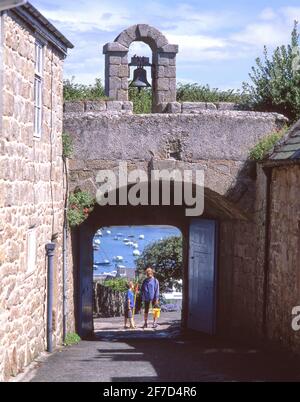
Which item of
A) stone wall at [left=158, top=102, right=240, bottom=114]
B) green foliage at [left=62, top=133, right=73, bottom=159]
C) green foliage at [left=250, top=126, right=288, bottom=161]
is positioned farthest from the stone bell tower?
green foliage at [left=250, top=126, right=288, bottom=161]

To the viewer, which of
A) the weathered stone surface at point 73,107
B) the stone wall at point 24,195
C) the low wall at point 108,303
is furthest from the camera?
the low wall at point 108,303

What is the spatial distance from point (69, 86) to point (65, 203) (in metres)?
3.52

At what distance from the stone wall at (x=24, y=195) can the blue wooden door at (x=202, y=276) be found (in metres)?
3.81

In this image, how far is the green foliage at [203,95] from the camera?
1778 cm

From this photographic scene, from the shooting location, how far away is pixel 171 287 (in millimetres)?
38031

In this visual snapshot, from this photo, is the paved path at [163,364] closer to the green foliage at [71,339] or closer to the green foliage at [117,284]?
the green foliage at [71,339]

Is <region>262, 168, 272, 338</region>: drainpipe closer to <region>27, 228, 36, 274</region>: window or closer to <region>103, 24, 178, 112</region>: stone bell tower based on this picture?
<region>103, 24, 178, 112</region>: stone bell tower

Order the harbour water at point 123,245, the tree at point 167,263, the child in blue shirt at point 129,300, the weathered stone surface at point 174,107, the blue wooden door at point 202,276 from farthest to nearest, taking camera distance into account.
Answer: the harbour water at point 123,245 < the tree at point 167,263 < the child in blue shirt at point 129,300 < the blue wooden door at point 202,276 < the weathered stone surface at point 174,107

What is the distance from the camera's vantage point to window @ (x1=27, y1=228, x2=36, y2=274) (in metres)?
10.2

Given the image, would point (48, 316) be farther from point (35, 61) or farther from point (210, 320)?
point (210, 320)

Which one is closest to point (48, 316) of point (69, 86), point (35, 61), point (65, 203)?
point (65, 203)

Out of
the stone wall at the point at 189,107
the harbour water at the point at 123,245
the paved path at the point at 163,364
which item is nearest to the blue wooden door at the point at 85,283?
the paved path at the point at 163,364

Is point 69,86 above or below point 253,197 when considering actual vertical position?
above

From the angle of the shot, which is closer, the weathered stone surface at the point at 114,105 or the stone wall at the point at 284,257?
the stone wall at the point at 284,257
